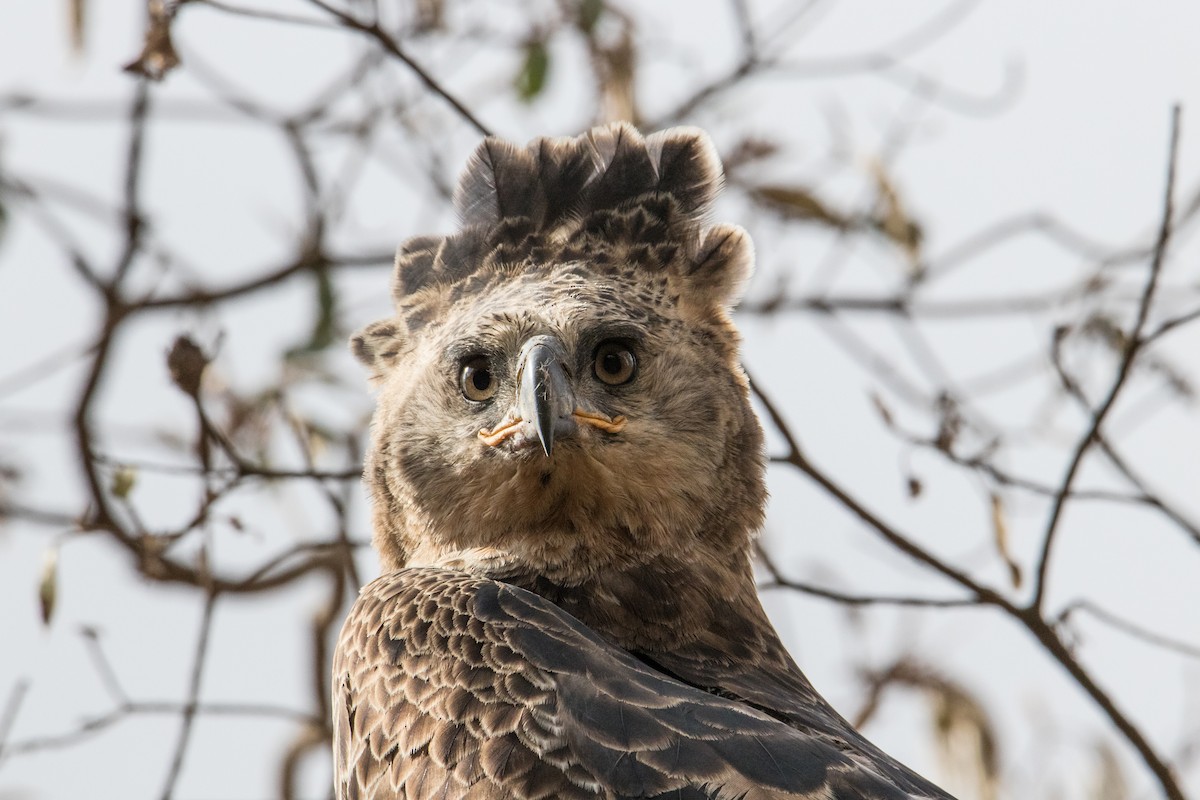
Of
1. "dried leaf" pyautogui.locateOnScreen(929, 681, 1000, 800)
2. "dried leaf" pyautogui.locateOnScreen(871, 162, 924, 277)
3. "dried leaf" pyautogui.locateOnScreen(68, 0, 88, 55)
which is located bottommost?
"dried leaf" pyautogui.locateOnScreen(929, 681, 1000, 800)

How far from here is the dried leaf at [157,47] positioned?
202 inches

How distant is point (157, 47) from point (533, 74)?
2.31 m

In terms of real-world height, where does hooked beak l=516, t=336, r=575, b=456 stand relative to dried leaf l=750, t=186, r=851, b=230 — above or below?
below

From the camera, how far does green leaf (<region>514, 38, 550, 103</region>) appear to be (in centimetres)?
713

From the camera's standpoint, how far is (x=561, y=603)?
14.7ft

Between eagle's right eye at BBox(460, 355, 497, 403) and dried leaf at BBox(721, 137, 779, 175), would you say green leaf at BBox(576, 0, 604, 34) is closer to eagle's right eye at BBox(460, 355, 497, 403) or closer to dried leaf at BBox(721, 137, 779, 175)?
dried leaf at BBox(721, 137, 779, 175)

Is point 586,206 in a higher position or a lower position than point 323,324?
higher

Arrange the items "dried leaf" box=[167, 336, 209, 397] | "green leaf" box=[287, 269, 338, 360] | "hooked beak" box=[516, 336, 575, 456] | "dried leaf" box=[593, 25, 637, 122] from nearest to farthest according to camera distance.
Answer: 1. "hooked beak" box=[516, 336, 575, 456]
2. "dried leaf" box=[167, 336, 209, 397]
3. "green leaf" box=[287, 269, 338, 360]
4. "dried leaf" box=[593, 25, 637, 122]

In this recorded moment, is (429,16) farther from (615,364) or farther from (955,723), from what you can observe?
(955,723)

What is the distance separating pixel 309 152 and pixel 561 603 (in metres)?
3.87

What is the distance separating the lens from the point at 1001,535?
16.8 ft

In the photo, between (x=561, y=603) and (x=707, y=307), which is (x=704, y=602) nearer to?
(x=561, y=603)

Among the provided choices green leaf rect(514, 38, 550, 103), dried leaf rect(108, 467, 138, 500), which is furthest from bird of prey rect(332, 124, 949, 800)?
green leaf rect(514, 38, 550, 103)

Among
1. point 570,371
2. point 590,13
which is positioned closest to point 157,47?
point 570,371
